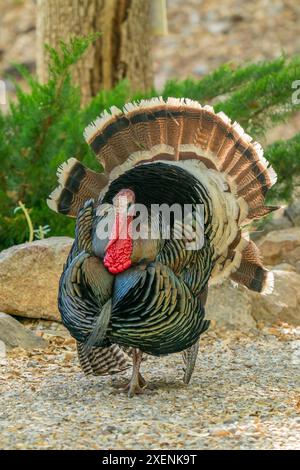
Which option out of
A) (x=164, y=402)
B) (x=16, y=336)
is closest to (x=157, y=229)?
(x=164, y=402)

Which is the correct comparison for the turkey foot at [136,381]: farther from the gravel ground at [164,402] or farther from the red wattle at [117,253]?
the red wattle at [117,253]

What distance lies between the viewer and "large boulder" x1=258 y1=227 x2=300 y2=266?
6.39 m

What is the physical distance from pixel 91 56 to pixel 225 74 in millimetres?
1145

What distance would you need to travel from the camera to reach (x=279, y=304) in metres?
5.81

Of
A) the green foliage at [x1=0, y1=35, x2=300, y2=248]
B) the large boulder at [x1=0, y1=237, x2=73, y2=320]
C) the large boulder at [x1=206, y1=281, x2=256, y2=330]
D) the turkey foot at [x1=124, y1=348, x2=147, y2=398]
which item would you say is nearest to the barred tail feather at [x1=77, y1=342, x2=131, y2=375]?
the turkey foot at [x1=124, y1=348, x2=147, y2=398]

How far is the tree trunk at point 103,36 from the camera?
291 inches

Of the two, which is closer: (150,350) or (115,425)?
(115,425)

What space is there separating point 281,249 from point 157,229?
2.58m

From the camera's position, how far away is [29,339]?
513cm

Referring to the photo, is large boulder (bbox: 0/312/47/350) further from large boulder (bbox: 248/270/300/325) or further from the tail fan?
large boulder (bbox: 248/270/300/325)

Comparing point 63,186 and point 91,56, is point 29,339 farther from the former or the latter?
point 91,56

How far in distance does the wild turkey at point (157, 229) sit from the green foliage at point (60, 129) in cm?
119
